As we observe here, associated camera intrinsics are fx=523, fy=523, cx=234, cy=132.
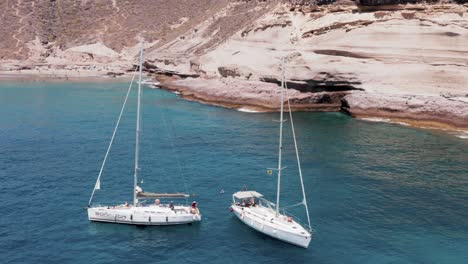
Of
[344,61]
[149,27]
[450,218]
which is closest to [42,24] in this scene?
[149,27]

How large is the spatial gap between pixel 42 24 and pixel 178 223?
157m

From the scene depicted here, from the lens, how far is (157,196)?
45500mm

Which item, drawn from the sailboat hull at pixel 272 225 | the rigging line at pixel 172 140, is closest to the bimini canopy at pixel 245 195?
the sailboat hull at pixel 272 225

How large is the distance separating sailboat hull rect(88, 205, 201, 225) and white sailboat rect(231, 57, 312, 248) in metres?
4.06

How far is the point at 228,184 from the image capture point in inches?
2050

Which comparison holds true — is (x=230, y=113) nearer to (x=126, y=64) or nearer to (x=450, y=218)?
(x=450, y=218)

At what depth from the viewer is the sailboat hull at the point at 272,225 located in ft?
128

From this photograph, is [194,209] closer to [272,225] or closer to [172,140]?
[272,225]

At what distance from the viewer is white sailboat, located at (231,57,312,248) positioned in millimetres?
39312

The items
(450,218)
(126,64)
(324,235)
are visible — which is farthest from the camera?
(126,64)

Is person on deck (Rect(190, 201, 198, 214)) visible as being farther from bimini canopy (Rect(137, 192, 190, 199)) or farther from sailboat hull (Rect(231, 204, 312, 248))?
sailboat hull (Rect(231, 204, 312, 248))

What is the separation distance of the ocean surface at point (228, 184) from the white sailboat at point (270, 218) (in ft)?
2.26

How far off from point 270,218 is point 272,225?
1325 mm

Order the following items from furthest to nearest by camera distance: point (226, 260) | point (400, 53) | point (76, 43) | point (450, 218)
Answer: point (76, 43)
point (400, 53)
point (450, 218)
point (226, 260)
